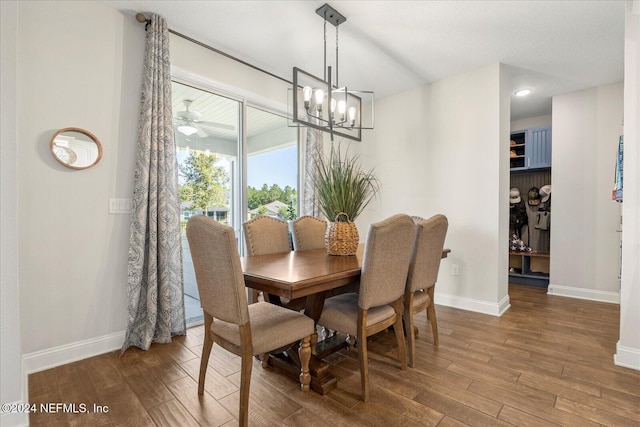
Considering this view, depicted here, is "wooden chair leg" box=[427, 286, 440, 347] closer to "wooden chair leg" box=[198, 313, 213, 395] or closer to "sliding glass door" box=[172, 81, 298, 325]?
"wooden chair leg" box=[198, 313, 213, 395]

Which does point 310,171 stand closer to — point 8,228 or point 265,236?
point 265,236

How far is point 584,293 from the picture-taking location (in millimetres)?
3826

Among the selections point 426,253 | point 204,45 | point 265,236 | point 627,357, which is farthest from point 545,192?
point 204,45

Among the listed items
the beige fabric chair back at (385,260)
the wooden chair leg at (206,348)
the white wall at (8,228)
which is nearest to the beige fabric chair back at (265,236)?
the wooden chair leg at (206,348)

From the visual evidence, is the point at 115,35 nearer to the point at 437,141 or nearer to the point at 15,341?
the point at 15,341

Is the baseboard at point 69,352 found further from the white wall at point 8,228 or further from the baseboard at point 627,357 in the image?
the baseboard at point 627,357

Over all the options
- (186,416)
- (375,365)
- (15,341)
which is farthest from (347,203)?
(15,341)

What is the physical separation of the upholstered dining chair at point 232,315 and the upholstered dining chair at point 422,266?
742mm

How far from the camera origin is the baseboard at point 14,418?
1459 millimetres

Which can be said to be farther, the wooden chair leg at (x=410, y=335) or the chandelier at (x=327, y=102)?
the chandelier at (x=327, y=102)

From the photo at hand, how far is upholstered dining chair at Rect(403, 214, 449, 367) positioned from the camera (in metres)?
2.10

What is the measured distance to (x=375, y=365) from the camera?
2.13 meters

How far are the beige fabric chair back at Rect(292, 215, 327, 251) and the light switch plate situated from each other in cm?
136

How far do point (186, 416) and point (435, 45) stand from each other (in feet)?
11.3
